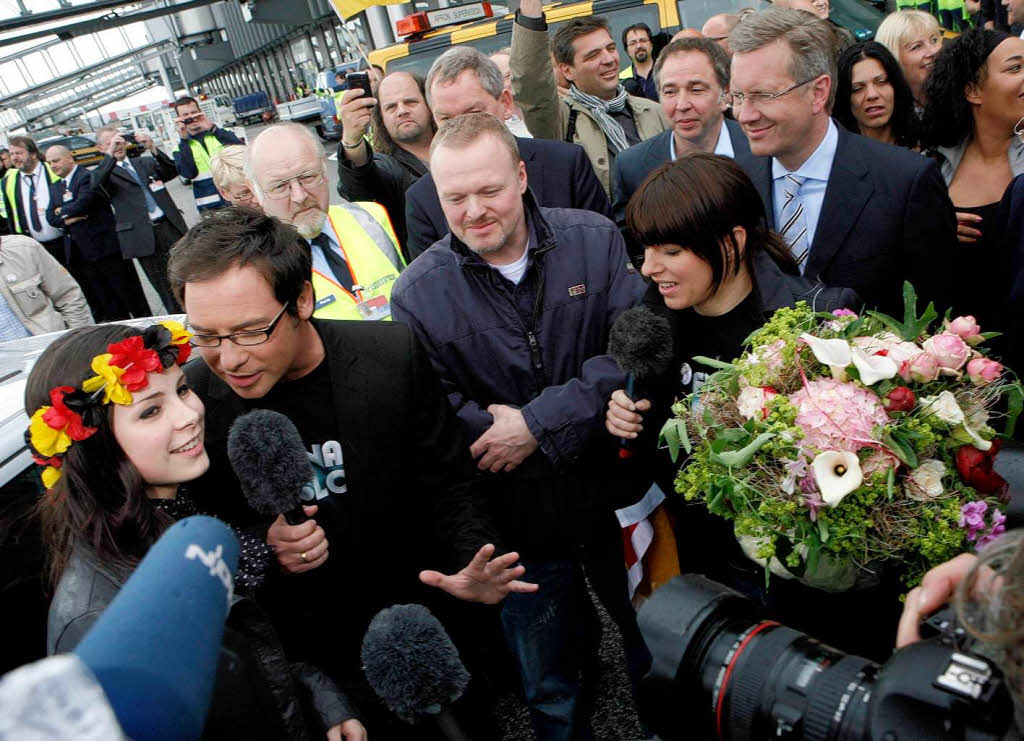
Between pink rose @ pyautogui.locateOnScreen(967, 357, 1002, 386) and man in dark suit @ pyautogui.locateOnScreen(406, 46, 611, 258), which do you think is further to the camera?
man in dark suit @ pyautogui.locateOnScreen(406, 46, 611, 258)

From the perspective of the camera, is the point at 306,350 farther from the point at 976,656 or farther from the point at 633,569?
the point at 976,656

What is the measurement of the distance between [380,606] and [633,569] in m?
0.87

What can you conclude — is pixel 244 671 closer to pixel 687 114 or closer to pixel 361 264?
pixel 361 264

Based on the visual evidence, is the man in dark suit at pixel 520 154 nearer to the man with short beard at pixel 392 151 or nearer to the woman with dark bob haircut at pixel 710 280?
the man with short beard at pixel 392 151

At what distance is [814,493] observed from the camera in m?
1.51

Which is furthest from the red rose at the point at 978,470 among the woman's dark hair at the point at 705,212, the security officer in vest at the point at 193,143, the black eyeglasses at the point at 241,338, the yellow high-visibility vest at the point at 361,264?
the security officer in vest at the point at 193,143

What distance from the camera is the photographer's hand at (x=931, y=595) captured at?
1.27 m

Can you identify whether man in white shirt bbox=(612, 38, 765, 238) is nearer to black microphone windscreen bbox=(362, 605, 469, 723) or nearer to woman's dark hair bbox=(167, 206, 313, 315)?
woman's dark hair bbox=(167, 206, 313, 315)

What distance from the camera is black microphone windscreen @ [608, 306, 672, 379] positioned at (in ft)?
6.35

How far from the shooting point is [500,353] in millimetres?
2471

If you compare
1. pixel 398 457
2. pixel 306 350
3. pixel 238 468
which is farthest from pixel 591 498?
pixel 238 468

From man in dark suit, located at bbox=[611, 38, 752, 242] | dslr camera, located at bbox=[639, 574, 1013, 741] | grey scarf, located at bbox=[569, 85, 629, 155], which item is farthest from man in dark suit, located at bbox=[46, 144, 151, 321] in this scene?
dslr camera, located at bbox=[639, 574, 1013, 741]

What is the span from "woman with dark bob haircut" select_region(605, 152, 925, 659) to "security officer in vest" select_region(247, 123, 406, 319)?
113cm

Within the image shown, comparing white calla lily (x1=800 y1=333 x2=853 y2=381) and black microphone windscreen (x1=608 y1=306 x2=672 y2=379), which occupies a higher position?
white calla lily (x1=800 y1=333 x2=853 y2=381)
